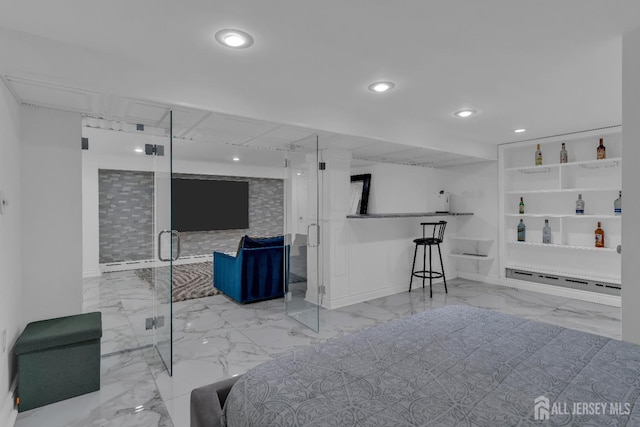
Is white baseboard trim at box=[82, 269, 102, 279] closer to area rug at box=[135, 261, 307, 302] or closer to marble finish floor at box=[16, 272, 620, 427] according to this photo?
marble finish floor at box=[16, 272, 620, 427]

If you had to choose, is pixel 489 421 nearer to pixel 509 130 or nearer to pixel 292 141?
pixel 292 141

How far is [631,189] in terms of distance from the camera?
184 cm

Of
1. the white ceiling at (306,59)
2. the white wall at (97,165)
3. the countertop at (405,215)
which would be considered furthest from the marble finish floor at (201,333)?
the white ceiling at (306,59)

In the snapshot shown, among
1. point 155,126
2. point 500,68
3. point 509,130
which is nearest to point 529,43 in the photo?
point 500,68

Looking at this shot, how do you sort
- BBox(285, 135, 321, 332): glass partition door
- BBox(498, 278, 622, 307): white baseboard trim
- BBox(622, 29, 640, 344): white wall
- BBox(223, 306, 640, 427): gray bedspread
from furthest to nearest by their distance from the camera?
BBox(498, 278, 622, 307): white baseboard trim < BBox(285, 135, 321, 332): glass partition door < BBox(622, 29, 640, 344): white wall < BBox(223, 306, 640, 427): gray bedspread

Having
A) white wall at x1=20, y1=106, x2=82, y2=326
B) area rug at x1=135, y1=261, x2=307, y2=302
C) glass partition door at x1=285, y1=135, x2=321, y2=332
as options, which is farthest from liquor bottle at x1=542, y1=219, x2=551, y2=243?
white wall at x1=20, y1=106, x2=82, y2=326

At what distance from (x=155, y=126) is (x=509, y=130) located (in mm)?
4038

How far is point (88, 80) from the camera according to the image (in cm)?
209

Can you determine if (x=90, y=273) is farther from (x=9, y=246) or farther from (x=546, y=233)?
(x=546, y=233)

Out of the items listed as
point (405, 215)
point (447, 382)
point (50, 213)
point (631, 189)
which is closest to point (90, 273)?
point (50, 213)

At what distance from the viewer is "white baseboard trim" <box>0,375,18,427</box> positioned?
1.89 m

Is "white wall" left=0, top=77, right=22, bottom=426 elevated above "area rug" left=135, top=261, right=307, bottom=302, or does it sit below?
above

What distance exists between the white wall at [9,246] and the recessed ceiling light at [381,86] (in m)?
2.37

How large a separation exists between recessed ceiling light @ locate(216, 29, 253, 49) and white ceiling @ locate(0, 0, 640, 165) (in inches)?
2.0
